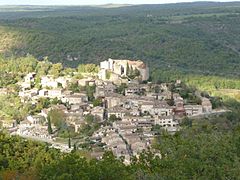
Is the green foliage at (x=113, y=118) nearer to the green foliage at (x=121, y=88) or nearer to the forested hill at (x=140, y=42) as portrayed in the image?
the green foliage at (x=121, y=88)

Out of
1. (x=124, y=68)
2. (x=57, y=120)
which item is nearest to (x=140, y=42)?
(x=124, y=68)

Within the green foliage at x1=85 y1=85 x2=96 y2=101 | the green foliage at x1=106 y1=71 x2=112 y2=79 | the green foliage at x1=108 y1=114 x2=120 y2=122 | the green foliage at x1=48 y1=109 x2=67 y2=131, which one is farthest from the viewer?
the green foliage at x1=106 y1=71 x2=112 y2=79

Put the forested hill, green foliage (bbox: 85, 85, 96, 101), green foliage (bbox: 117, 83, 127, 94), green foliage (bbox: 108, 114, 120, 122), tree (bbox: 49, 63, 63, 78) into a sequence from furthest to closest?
the forested hill < tree (bbox: 49, 63, 63, 78) < green foliage (bbox: 117, 83, 127, 94) < green foliage (bbox: 85, 85, 96, 101) < green foliage (bbox: 108, 114, 120, 122)

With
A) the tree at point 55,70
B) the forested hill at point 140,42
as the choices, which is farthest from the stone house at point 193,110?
the forested hill at point 140,42

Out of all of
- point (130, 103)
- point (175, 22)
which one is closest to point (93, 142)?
point (130, 103)

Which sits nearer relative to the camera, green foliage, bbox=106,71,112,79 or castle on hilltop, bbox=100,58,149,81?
green foliage, bbox=106,71,112,79

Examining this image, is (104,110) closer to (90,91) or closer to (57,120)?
(57,120)

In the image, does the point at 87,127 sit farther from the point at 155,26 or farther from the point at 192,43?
the point at 155,26

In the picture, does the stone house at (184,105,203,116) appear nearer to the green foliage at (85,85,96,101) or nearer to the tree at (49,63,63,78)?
the green foliage at (85,85,96,101)

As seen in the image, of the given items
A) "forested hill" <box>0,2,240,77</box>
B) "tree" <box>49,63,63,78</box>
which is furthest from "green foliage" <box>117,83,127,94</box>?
"forested hill" <box>0,2,240,77</box>
